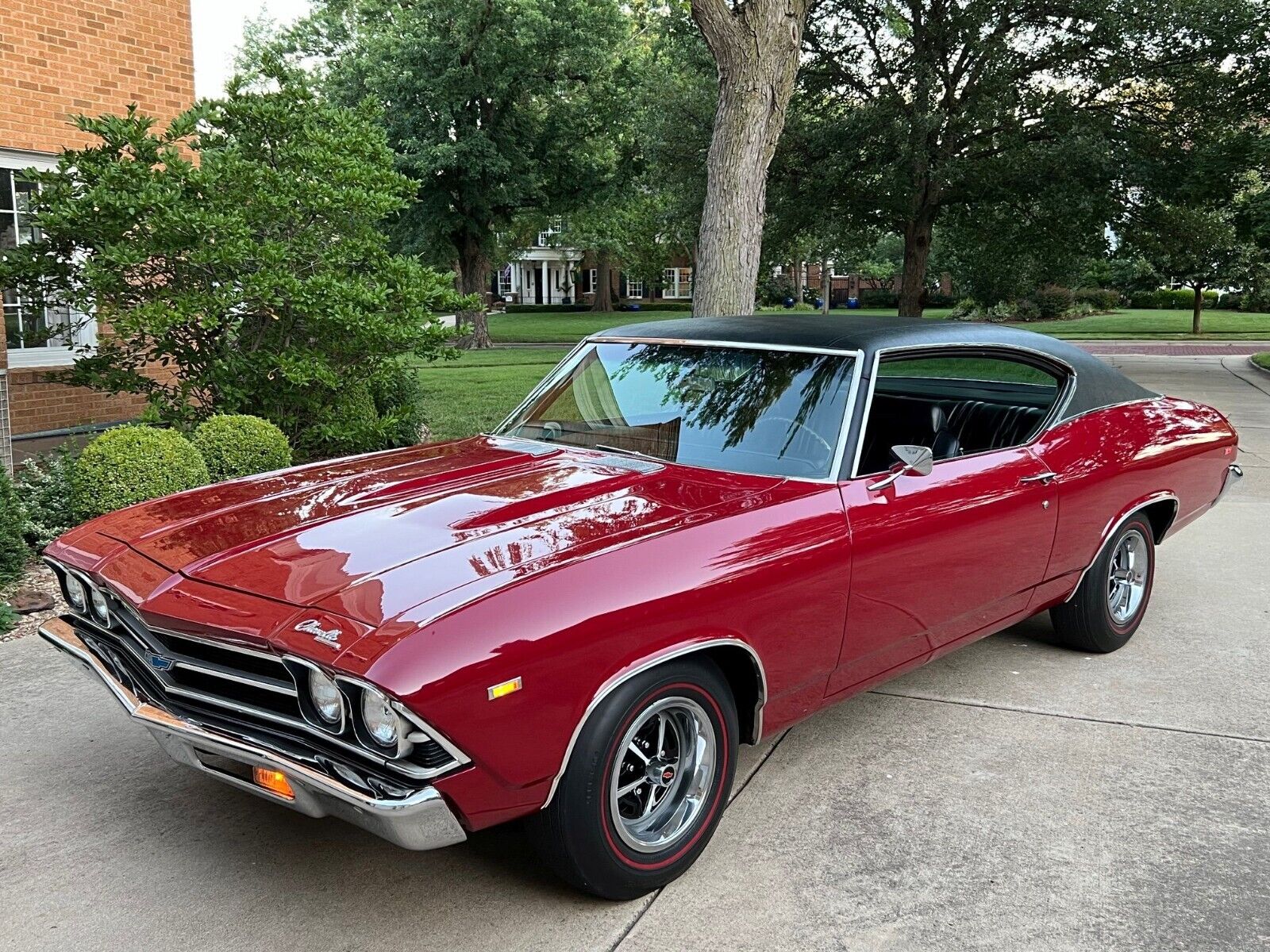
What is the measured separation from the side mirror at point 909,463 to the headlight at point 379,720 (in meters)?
1.88

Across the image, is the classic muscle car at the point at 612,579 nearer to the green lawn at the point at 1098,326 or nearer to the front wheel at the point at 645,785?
the front wheel at the point at 645,785

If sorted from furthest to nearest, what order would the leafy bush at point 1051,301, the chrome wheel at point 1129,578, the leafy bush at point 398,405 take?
the leafy bush at point 1051,301 < the leafy bush at point 398,405 < the chrome wheel at point 1129,578

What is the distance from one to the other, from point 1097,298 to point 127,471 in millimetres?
47039

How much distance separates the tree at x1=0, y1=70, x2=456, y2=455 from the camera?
7.23 metres

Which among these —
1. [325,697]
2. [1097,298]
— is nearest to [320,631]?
[325,697]

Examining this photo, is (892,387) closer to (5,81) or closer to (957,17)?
(5,81)

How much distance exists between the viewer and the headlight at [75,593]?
3416mm

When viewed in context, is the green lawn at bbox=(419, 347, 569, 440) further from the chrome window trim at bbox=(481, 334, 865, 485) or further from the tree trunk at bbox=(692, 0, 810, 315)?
the chrome window trim at bbox=(481, 334, 865, 485)

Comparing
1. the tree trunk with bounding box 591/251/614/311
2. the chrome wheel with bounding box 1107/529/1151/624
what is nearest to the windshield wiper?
the chrome wheel with bounding box 1107/529/1151/624

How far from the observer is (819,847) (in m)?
3.33

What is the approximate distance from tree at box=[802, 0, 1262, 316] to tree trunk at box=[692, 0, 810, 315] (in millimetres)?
9548

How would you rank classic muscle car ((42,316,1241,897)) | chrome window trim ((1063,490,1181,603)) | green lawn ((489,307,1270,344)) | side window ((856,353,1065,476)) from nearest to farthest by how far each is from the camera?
classic muscle car ((42,316,1241,897)) → side window ((856,353,1065,476)) → chrome window trim ((1063,490,1181,603)) → green lawn ((489,307,1270,344))

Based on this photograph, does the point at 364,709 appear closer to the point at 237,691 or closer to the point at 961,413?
the point at 237,691

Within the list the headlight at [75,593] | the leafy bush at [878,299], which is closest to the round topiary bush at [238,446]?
→ the headlight at [75,593]
